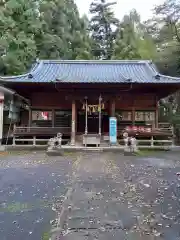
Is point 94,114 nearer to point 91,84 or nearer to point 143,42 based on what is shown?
point 91,84

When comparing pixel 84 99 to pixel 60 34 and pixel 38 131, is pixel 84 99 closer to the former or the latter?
pixel 38 131

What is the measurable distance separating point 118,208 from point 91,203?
535mm

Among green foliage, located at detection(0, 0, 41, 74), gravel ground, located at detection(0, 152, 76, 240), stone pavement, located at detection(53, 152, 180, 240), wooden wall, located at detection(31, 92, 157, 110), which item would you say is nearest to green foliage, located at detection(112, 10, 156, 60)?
wooden wall, located at detection(31, 92, 157, 110)

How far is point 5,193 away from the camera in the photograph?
5855 mm

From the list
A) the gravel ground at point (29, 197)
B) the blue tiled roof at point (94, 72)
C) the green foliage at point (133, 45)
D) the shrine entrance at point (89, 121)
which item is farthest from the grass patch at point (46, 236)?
the green foliage at point (133, 45)

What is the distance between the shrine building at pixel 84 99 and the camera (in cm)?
1573

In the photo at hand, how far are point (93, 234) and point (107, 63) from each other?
1787cm

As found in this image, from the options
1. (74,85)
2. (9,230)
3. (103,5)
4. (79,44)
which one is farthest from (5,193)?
(103,5)

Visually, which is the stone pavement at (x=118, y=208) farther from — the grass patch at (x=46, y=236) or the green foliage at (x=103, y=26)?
the green foliage at (x=103, y=26)

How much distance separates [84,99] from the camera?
53.3 ft

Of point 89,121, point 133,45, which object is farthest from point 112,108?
point 133,45

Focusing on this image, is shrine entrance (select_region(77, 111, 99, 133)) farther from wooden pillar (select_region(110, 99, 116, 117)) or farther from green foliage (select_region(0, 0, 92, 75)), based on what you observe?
green foliage (select_region(0, 0, 92, 75))

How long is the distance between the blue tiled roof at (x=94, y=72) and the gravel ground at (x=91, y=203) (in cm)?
834

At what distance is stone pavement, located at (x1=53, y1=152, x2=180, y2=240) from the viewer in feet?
12.3
